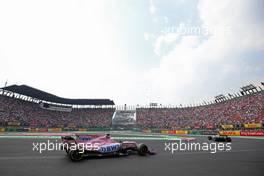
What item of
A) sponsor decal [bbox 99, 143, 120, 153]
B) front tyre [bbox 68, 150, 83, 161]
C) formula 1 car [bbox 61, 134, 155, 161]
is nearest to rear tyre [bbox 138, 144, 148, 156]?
formula 1 car [bbox 61, 134, 155, 161]

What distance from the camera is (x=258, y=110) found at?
4694 cm

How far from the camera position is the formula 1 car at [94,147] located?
1031 cm

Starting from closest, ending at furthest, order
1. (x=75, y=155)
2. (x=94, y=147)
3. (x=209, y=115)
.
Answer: (x=75, y=155), (x=94, y=147), (x=209, y=115)

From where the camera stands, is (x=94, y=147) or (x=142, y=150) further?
(x=142, y=150)

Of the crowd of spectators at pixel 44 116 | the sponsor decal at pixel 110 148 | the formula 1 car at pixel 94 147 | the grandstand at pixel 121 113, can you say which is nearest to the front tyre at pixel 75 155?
the formula 1 car at pixel 94 147

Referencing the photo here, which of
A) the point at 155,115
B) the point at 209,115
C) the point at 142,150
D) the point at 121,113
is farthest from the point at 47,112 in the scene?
the point at 142,150

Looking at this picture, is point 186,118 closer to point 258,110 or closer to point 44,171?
point 258,110

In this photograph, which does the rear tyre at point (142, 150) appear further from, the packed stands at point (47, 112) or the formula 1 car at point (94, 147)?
the packed stands at point (47, 112)

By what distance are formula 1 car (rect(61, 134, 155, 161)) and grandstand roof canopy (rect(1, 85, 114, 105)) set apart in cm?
4883

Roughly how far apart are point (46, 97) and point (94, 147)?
57568 millimetres

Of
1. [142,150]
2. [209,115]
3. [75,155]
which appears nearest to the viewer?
[75,155]

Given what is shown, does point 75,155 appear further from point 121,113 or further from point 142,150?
point 121,113

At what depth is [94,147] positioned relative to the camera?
1093 centimetres

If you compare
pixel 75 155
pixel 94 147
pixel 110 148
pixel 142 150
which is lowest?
pixel 142 150
